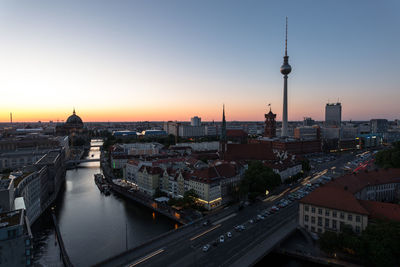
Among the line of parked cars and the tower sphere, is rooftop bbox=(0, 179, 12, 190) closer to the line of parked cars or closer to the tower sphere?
the line of parked cars

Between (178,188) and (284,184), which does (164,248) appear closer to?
(178,188)

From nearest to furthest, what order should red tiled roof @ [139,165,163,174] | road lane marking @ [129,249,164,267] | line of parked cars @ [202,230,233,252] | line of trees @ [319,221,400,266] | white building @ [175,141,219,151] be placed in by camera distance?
1. line of trees @ [319,221,400,266]
2. road lane marking @ [129,249,164,267]
3. line of parked cars @ [202,230,233,252]
4. red tiled roof @ [139,165,163,174]
5. white building @ [175,141,219,151]

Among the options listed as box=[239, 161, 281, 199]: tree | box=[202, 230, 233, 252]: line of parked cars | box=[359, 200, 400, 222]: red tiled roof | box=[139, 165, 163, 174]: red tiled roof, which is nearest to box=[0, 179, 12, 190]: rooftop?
box=[202, 230, 233, 252]: line of parked cars

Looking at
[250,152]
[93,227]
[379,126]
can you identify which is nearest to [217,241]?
[93,227]

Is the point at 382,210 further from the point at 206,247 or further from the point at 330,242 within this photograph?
the point at 206,247

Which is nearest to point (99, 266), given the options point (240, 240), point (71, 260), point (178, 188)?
point (71, 260)

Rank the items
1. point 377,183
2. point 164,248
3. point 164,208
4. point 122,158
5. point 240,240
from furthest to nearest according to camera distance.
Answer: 1. point 122,158
2. point 164,208
3. point 377,183
4. point 240,240
5. point 164,248
